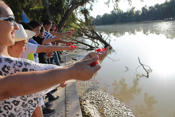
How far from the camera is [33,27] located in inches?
Answer: 105

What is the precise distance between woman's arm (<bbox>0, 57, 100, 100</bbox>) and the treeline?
4986cm

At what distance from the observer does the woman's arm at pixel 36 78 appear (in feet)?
2.23

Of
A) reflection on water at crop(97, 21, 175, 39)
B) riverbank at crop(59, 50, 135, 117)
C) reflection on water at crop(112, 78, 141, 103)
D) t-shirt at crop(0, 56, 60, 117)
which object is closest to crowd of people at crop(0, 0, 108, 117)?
t-shirt at crop(0, 56, 60, 117)

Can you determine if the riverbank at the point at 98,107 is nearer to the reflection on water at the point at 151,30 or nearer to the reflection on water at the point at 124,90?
the reflection on water at the point at 124,90

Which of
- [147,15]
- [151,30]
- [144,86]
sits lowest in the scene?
[144,86]

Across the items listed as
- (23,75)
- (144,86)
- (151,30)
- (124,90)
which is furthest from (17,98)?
(151,30)

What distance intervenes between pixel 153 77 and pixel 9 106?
6923 mm

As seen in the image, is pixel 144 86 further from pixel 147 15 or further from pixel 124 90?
pixel 147 15

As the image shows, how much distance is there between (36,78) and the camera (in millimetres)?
706

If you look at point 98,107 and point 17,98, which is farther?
point 98,107

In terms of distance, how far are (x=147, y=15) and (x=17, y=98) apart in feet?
233

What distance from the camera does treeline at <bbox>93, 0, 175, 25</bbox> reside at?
2192 inches

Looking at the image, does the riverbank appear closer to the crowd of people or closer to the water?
the water

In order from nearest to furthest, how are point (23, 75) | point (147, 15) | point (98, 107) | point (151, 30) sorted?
point (23, 75), point (98, 107), point (151, 30), point (147, 15)
